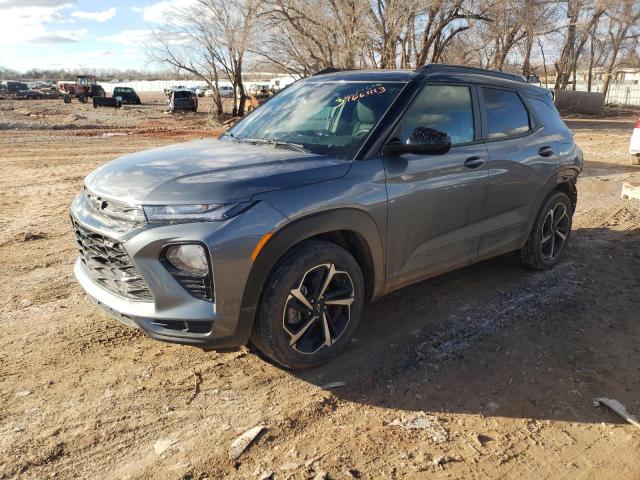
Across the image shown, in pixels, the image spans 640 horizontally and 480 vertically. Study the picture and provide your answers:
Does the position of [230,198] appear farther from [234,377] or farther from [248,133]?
[248,133]

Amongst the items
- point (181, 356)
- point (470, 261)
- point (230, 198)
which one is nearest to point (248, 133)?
point (230, 198)

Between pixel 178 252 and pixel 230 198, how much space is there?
407 mm

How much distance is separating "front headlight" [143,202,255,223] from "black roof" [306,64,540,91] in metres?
1.89

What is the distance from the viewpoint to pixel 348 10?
2359 centimetres

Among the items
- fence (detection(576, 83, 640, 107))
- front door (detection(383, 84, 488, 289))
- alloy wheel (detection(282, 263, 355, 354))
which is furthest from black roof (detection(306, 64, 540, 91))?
fence (detection(576, 83, 640, 107))

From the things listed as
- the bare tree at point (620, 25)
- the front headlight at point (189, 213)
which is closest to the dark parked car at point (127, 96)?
the bare tree at point (620, 25)

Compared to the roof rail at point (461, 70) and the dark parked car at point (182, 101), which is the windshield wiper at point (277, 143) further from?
the dark parked car at point (182, 101)

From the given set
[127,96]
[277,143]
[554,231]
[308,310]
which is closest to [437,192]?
[277,143]

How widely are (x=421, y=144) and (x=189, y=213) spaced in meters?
1.61

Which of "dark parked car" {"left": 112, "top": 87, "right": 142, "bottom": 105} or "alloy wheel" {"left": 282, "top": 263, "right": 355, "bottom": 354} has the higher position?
"dark parked car" {"left": 112, "top": 87, "right": 142, "bottom": 105}

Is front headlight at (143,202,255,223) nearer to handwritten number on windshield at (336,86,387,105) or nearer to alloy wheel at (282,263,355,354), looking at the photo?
alloy wheel at (282,263,355,354)

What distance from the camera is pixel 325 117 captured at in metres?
4.00

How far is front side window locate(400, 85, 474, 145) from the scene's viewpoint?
3.85 meters

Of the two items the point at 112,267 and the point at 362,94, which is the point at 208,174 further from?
the point at 362,94
